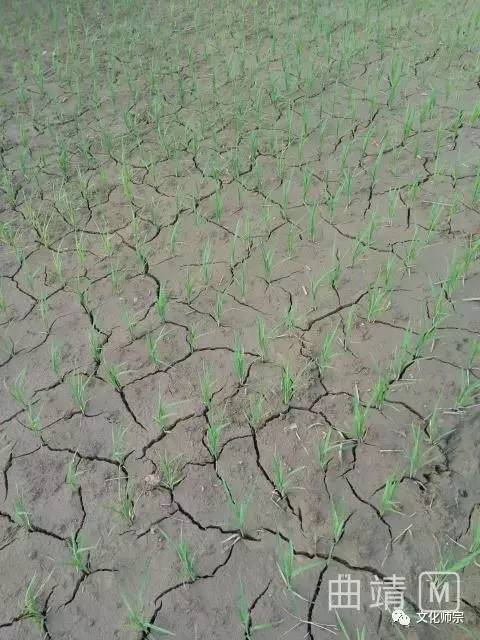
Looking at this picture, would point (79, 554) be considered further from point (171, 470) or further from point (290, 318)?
point (290, 318)

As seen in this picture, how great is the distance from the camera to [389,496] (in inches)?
69.9

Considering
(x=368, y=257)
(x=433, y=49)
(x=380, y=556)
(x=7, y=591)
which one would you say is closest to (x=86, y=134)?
(x=368, y=257)

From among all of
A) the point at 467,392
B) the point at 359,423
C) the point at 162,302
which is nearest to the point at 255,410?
the point at 359,423

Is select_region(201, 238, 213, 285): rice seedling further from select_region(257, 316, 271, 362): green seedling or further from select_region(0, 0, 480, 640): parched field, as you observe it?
select_region(257, 316, 271, 362): green seedling

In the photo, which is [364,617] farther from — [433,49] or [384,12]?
[384,12]

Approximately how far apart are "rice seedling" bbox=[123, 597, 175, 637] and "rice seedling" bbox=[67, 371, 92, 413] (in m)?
0.75

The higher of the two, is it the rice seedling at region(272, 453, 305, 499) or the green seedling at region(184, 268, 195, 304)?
the green seedling at region(184, 268, 195, 304)

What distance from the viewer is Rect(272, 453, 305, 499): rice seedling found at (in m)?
1.88

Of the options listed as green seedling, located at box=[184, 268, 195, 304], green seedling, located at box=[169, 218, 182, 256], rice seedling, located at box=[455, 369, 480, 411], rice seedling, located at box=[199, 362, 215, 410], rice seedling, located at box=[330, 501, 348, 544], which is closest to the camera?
rice seedling, located at box=[330, 501, 348, 544]

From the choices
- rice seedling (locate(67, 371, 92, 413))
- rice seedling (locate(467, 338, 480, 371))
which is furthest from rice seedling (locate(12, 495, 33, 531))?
rice seedling (locate(467, 338, 480, 371))

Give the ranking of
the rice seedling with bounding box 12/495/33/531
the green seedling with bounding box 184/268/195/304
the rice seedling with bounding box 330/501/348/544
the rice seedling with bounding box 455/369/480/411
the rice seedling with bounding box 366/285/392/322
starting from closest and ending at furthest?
1. the rice seedling with bounding box 330/501/348/544
2. the rice seedling with bounding box 12/495/33/531
3. the rice seedling with bounding box 455/369/480/411
4. the rice seedling with bounding box 366/285/392/322
5. the green seedling with bounding box 184/268/195/304

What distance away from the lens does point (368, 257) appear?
8.66 feet

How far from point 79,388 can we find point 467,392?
4.53 ft

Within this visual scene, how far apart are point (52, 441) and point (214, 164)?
1747 mm
